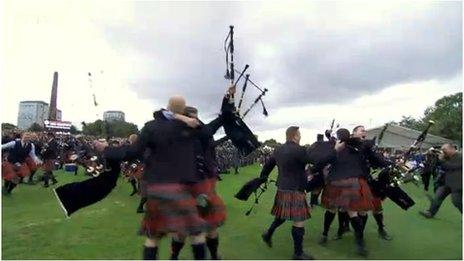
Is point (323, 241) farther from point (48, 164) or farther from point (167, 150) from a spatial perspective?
point (48, 164)

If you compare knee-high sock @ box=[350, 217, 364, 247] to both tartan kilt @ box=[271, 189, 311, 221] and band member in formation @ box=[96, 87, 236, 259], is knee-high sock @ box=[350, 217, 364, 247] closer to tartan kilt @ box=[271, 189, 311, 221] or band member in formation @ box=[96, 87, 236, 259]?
tartan kilt @ box=[271, 189, 311, 221]

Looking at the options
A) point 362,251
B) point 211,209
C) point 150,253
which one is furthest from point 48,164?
point 150,253

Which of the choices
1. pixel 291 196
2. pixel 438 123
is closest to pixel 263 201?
pixel 291 196

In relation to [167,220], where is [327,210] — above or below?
below

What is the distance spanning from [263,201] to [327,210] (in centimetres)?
441

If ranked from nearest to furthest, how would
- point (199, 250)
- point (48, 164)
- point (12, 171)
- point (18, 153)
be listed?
point (199, 250) < point (12, 171) < point (18, 153) < point (48, 164)

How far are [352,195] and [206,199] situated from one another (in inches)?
96.0

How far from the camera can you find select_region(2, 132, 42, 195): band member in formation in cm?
1191

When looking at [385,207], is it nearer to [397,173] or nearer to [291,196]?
[397,173]

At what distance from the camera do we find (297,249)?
597 centimetres

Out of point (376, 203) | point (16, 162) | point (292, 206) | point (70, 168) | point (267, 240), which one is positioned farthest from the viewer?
point (70, 168)

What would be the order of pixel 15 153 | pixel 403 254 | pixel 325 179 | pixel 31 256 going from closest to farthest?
pixel 31 256 < pixel 403 254 < pixel 325 179 < pixel 15 153

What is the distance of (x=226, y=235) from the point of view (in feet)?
24.1

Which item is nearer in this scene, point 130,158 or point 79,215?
point 130,158
